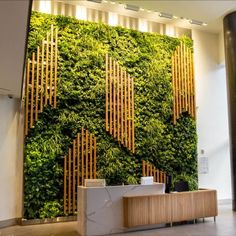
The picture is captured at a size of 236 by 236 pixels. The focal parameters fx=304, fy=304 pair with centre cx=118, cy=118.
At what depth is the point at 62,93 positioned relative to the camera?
322 inches

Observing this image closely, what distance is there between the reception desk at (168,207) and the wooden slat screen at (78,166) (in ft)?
6.80

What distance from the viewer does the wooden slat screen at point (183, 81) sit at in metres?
9.76

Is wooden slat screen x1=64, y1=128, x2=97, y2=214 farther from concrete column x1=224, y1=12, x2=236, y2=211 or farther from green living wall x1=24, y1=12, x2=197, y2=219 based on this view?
concrete column x1=224, y1=12, x2=236, y2=211

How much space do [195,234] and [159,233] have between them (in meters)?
0.71

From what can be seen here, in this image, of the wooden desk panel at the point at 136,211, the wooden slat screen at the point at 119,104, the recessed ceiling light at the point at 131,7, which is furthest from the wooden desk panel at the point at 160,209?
the recessed ceiling light at the point at 131,7

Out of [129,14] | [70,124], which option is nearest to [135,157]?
[70,124]

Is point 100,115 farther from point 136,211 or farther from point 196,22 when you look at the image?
point 196,22

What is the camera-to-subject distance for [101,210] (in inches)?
244

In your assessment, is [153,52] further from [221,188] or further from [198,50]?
[221,188]

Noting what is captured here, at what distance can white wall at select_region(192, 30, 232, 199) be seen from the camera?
10.2m

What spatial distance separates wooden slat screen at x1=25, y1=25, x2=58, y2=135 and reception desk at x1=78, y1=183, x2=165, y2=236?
2603 mm

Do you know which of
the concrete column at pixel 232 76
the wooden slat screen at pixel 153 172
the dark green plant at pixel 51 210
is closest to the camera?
the dark green plant at pixel 51 210

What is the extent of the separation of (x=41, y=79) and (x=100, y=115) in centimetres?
189

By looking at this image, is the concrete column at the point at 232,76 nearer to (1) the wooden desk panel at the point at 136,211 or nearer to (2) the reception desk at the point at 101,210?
(1) the wooden desk panel at the point at 136,211
